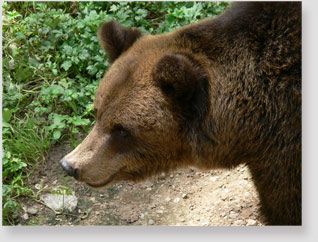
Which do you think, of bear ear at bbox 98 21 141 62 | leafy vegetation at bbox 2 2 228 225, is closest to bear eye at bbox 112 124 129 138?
bear ear at bbox 98 21 141 62

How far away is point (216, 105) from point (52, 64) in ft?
5.73

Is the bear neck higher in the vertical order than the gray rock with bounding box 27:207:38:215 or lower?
higher

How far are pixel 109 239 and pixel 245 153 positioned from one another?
4.00 ft

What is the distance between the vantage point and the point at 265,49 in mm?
3330

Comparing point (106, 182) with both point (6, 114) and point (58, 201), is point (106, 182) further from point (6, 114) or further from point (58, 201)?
point (6, 114)

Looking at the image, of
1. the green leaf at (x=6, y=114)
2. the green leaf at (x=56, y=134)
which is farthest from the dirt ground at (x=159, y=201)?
the green leaf at (x=6, y=114)

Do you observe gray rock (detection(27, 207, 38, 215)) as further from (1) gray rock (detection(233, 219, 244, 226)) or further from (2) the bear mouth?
(1) gray rock (detection(233, 219, 244, 226))

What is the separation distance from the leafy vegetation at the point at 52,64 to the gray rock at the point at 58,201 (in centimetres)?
14

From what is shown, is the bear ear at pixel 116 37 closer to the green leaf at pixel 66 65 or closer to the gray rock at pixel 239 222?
the green leaf at pixel 66 65

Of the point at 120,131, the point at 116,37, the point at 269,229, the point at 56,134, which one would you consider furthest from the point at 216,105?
the point at 56,134

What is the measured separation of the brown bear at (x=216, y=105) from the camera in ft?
10.9

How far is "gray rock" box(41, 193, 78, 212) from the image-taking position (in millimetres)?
4152

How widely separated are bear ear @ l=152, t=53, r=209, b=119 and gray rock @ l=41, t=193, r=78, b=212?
4.67ft

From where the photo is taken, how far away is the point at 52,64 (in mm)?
4418
